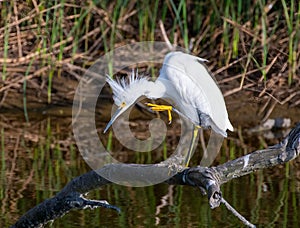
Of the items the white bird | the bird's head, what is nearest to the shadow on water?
the white bird

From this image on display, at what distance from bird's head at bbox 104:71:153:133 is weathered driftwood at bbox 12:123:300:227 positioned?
0.87 feet

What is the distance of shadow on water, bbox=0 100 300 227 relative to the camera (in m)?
4.22

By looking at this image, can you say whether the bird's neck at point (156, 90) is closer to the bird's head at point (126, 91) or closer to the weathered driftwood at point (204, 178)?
the bird's head at point (126, 91)

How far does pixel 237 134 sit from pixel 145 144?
28.3 inches

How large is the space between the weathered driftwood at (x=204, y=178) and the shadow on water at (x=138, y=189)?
804 mm

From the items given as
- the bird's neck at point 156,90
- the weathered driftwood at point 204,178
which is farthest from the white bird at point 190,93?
the weathered driftwood at point 204,178

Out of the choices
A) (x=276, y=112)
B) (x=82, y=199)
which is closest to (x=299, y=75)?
(x=276, y=112)

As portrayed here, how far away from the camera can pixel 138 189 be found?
4812mm

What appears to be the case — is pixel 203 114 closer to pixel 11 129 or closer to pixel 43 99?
pixel 11 129

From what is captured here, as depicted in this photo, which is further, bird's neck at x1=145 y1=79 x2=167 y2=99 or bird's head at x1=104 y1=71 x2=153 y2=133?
bird's neck at x1=145 y1=79 x2=167 y2=99

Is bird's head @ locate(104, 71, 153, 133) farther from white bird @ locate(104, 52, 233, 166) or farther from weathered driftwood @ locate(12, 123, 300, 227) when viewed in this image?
weathered driftwood @ locate(12, 123, 300, 227)

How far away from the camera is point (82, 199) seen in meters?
3.14

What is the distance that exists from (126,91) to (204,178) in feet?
2.20

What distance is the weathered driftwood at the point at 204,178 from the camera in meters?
2.75
